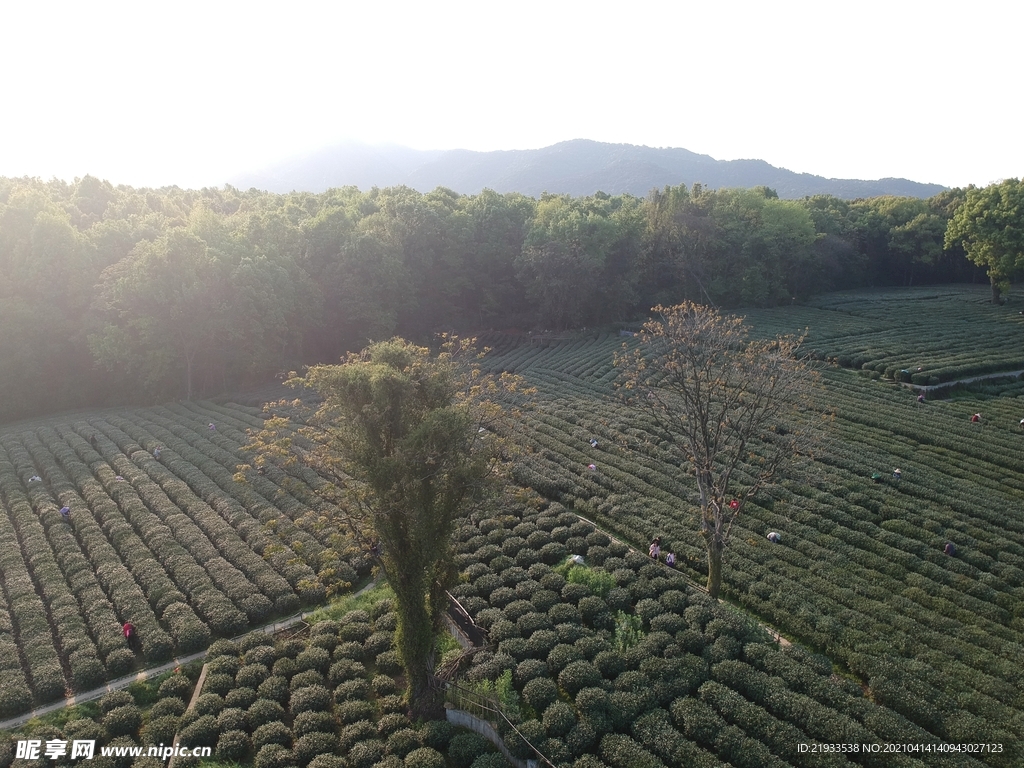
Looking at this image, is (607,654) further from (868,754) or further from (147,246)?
(147,246)

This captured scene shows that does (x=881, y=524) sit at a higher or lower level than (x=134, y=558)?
higher

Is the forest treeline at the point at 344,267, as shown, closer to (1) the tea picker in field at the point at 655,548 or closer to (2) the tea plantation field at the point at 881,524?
(2) the tea plantation field at the point at 881,524

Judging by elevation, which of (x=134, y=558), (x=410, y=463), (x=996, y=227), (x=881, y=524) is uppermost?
(x=996, y=227)

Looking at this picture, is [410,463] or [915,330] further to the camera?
[915,330]

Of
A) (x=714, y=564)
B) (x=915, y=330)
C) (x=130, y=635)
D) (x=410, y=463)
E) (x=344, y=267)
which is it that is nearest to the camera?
(x=410, y=463)

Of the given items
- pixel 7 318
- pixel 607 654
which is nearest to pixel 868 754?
pixel 607 654

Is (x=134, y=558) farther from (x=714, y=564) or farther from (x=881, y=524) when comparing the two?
(x=881, y=524)

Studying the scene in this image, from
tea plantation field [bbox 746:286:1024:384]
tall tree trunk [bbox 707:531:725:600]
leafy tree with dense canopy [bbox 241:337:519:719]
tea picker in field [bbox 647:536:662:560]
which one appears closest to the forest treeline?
tea plantation field [bbox 746:286:1024:384]

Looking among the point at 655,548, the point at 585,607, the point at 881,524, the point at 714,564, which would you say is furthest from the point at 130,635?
the point at 881,524
